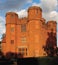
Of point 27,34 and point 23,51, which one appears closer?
point 23,51

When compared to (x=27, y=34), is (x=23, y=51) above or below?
below

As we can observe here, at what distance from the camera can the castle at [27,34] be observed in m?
64.1

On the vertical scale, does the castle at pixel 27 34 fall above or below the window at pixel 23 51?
above

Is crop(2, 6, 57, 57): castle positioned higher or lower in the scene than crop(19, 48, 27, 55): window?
higher

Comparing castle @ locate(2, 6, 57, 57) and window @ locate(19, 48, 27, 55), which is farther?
window @ locate(19, 48, 27, 55)

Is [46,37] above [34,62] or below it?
above

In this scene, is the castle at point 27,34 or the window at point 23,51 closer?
the castle at point 27,34

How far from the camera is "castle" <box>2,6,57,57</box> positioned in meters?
64.1

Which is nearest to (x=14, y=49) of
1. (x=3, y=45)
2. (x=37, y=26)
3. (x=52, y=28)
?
(x=3, y=45)

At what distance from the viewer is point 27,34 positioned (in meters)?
67.1

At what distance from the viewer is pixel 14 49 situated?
66.3 metres

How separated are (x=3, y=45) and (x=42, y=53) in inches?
494

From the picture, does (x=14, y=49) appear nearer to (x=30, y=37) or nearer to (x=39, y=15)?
(x=30, y=37)

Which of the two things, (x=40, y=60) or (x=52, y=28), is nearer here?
(x=40, y=60)
